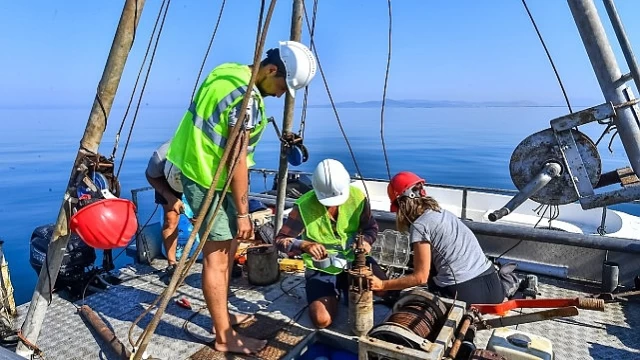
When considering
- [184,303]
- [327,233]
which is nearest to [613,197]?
[327,233]

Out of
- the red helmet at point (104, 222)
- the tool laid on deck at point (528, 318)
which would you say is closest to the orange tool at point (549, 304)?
the tool laid on deck at point (528, 318)

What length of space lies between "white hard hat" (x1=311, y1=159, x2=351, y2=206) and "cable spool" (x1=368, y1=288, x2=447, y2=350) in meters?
0.94

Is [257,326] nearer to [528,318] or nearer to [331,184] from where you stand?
[331,184]

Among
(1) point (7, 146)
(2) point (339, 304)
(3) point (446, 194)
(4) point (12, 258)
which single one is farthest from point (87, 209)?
(1) point (7, 146)

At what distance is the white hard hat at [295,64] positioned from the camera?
2.24 metres

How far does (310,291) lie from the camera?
2799mm

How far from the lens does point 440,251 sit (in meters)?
2.49

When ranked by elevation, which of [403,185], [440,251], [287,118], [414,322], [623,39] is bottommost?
[414,322]

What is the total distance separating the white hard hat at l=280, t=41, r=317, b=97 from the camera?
7.34 ft

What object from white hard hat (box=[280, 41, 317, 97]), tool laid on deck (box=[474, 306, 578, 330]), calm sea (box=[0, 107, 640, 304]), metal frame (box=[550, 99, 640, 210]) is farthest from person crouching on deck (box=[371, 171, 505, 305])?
calm sea (box=[0, 107, 640, 304])

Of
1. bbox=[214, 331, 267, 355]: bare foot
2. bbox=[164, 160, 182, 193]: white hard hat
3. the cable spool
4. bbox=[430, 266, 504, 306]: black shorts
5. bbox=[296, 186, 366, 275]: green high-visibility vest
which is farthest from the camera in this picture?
bbox=[164, 160, 182, 193]: white hard hat

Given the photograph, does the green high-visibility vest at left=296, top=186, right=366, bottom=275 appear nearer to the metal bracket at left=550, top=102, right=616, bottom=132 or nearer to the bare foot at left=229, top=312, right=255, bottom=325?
the bare foot at left=229, top=312, right=255, bottom=325

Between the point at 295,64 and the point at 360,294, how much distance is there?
1.28 m

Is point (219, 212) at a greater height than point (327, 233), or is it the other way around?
point (219, 212)
